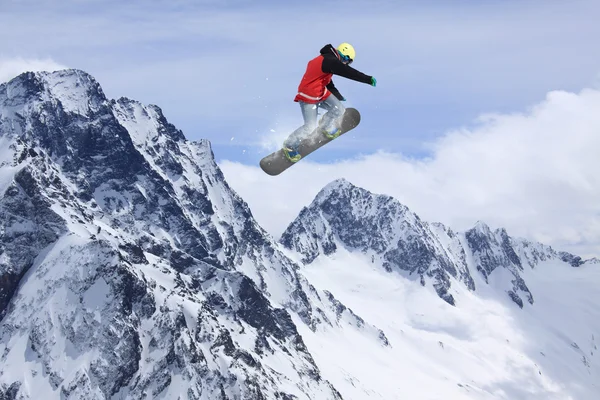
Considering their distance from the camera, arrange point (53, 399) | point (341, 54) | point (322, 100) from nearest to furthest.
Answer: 1. point (341, 54)
2. point (322, 100)
3. point (53, 399)

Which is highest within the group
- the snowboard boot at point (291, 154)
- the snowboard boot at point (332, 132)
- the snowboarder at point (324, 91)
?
the snowboarder at point (324, 91)

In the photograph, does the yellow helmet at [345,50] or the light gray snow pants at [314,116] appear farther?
the light gray snow pants at [314,116]

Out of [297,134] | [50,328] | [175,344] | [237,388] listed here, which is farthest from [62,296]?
[297,134]

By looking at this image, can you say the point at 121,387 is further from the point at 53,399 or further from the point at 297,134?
the point at 297,134

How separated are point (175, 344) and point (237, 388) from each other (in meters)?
21.3

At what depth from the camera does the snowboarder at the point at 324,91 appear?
21.9 metres

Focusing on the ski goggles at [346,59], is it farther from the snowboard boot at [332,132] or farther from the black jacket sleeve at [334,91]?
the snowboard boot at [332,132]

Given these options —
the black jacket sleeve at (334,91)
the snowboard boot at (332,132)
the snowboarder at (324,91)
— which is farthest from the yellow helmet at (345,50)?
the snowboard boot at (332,132)

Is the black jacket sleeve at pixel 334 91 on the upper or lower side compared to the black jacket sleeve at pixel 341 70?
lower

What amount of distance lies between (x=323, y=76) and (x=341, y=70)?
5.69ft

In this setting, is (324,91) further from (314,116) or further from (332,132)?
(332,132)

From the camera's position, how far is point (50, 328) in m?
193

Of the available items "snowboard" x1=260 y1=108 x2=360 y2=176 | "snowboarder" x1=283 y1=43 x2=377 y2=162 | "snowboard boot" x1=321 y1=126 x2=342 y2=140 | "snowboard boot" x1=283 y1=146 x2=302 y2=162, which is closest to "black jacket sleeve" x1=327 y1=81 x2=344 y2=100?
"snowboarder" x1=283 y1=43 x2=377 y2=162

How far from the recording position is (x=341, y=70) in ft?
71.3
